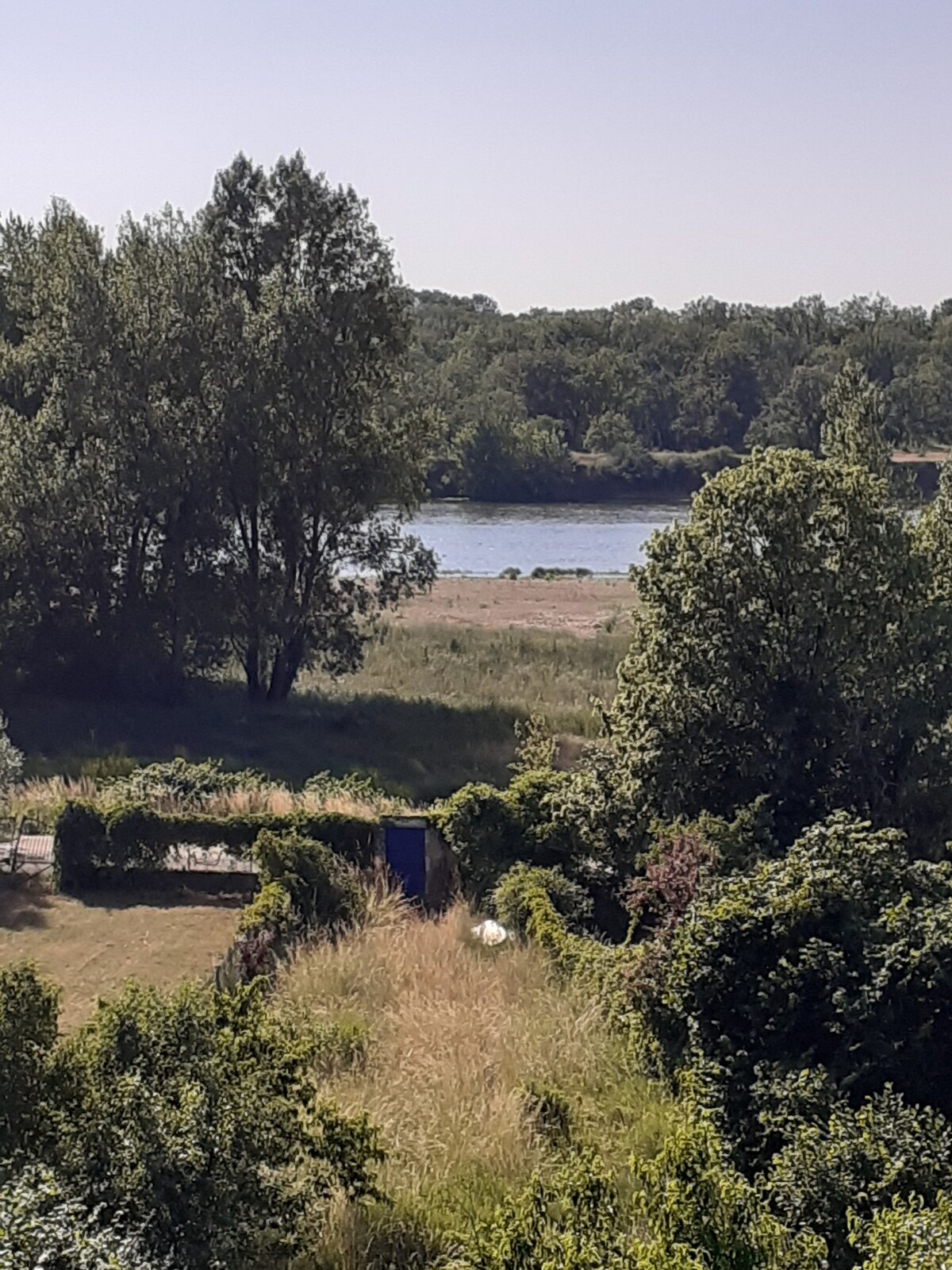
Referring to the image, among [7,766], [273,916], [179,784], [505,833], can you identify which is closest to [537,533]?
[179,784]

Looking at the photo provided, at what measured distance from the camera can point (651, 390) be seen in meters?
102

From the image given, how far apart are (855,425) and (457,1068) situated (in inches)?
833

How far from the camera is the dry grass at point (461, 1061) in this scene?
27.2 ft

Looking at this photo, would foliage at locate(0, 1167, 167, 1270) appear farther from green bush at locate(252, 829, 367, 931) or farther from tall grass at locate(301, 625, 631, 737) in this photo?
tall grass at locate(301, 625, 631, 737)

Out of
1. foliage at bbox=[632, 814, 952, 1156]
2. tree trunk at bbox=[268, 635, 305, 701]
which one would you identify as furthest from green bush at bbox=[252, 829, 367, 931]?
tree trunk at bbox=[268, 635, 305, 701]

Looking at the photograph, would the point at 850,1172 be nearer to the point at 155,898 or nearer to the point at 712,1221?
the point at 712,1221

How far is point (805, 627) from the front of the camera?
46.9 ft

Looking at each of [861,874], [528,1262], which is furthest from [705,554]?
[528,1262]

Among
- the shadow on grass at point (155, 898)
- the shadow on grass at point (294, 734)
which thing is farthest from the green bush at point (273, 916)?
the shadow on grass at point (294, 734)

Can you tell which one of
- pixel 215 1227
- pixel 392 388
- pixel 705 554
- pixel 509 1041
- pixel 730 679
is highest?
pixel 392 388

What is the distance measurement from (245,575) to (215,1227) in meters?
23.1

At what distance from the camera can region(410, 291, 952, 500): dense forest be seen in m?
83.9

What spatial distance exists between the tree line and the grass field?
1258 mm

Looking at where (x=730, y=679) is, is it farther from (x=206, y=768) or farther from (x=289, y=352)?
(x=289, y=352)
